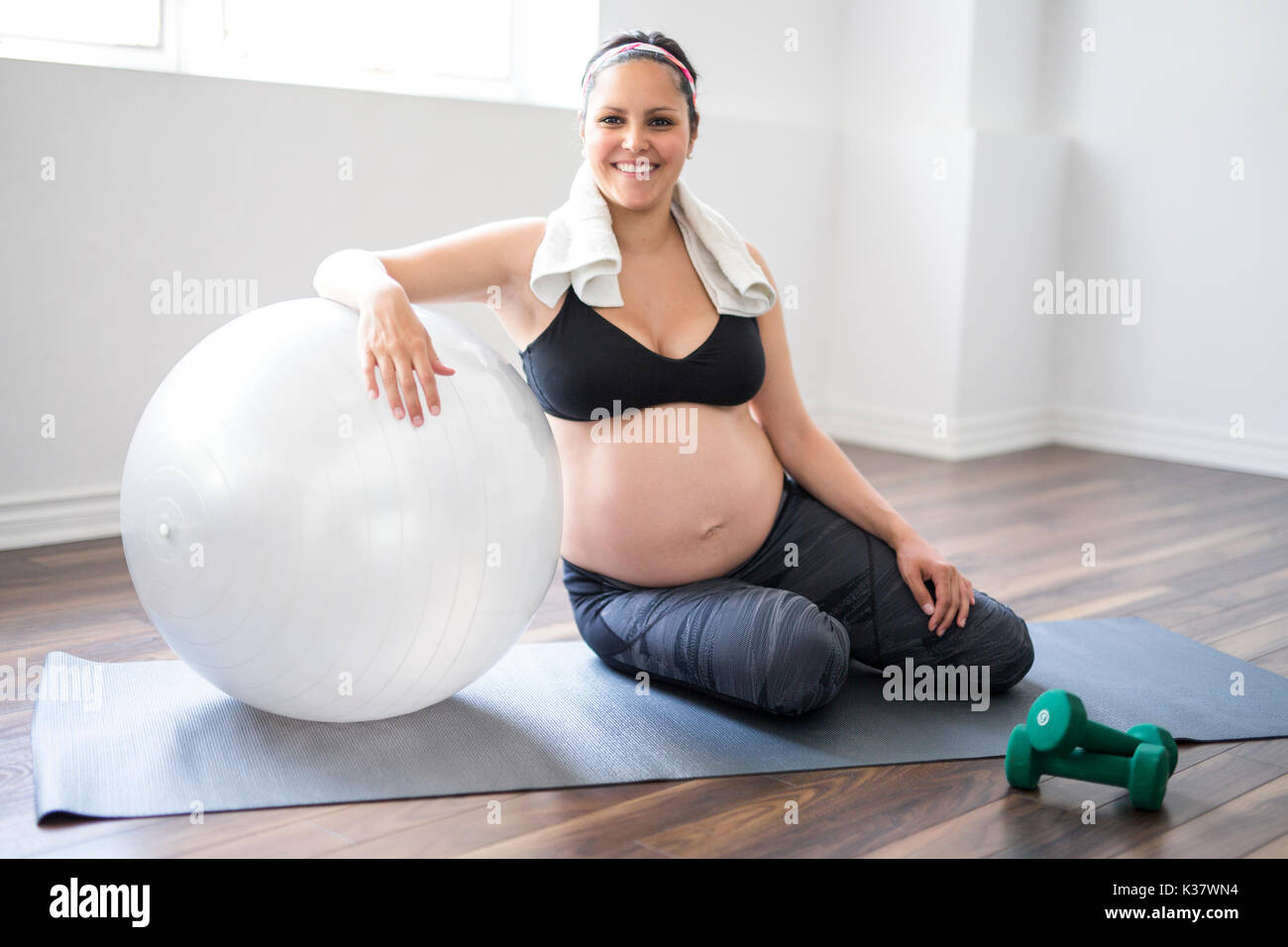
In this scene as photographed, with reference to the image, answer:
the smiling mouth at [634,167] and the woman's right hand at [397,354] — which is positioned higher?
the smiling mouth at [634,167]

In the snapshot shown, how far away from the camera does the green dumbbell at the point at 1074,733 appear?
1691mm

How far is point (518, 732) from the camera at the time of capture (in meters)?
1.87

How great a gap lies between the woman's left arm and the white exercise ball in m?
0.54

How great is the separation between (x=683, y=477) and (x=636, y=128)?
0.53 m

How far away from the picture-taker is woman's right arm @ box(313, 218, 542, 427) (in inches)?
64.7

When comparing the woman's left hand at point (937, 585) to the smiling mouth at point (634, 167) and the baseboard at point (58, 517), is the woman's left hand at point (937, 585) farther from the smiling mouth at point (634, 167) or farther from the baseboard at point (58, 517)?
the baseboard at point (58, 517)

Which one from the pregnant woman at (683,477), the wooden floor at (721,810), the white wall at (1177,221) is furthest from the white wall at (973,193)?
the pregnant woman at (683,477)

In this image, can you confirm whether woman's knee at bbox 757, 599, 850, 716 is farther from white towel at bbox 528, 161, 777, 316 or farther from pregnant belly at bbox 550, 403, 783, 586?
white towel at bbox 528, 161, 777, 316

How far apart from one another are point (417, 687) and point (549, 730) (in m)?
0.24

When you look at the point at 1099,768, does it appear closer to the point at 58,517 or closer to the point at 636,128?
the point at 636,128

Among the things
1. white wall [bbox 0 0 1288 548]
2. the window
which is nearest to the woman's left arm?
white wall [bbox 0 0 1288 548]

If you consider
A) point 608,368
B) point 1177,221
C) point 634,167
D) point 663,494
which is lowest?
point 663,494

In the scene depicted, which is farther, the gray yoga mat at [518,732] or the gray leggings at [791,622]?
the gray leggings at [791,622]

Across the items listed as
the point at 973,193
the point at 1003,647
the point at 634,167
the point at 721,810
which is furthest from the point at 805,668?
the point at 973,193
